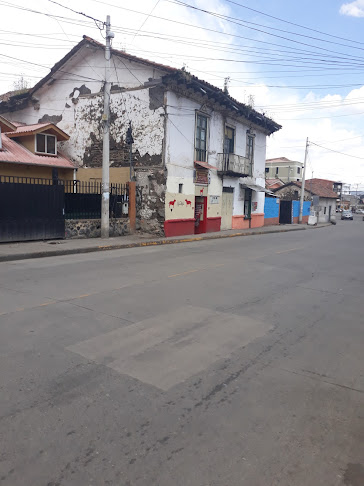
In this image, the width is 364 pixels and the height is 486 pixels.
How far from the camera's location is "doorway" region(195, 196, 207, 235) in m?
21.6

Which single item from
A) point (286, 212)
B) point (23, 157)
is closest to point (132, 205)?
point (23, 157)

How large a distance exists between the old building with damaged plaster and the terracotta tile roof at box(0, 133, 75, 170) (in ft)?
4.53

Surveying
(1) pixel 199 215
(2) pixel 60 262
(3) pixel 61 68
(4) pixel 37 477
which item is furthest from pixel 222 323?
(3) pixel 61 68

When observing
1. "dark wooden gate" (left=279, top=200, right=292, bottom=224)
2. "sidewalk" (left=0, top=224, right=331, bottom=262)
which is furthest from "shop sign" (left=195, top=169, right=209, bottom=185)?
"dark wooden gate" (left=279, top=200, right=292, bottom=224)

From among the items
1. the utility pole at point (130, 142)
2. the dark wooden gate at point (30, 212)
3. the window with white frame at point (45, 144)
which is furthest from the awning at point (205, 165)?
the dark wooden gate at point (30, 212)

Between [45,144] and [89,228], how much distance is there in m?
6.18

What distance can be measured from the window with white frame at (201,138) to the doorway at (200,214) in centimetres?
225

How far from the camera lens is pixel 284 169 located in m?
78.9

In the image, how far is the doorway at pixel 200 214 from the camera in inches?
851

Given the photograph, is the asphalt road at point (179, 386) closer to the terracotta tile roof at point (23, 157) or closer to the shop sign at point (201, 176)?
the terracotta tile roof at point (23, 157)

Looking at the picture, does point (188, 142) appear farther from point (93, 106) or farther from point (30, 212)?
point (30, 212)

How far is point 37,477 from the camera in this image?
2506mm

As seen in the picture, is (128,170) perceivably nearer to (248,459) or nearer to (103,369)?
(103,369)

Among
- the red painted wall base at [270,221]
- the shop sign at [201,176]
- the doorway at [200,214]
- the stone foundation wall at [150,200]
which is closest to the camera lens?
the stone foundation wall at [150,200]
